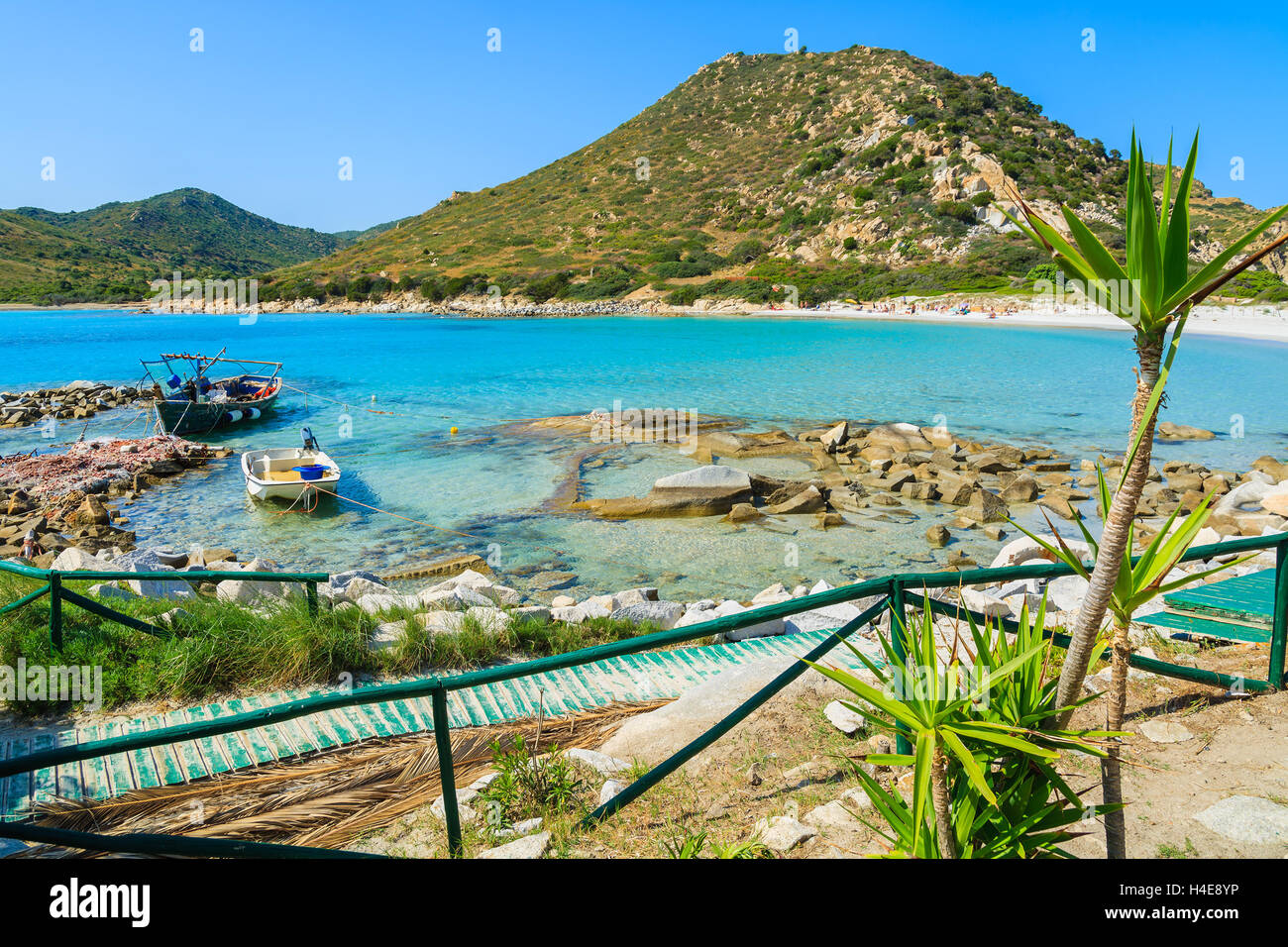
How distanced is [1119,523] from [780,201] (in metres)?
96.5

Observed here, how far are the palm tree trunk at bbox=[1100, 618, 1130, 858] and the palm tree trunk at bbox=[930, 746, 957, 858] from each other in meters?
0.49

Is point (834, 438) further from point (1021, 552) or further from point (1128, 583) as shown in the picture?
point (1128, 583)

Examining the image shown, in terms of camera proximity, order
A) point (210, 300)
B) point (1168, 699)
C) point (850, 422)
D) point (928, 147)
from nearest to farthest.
Answer: point (1168, 699), point (850, 422), point (928, 147), point (210, 300)

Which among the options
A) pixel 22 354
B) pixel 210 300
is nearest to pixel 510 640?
pixel 22 354

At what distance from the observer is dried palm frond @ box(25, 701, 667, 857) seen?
3713 millimetres

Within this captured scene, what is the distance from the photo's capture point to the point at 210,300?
11019 centimetres

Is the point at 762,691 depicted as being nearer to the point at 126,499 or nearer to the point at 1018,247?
the point at 126,499

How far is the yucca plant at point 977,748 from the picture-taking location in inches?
85.8

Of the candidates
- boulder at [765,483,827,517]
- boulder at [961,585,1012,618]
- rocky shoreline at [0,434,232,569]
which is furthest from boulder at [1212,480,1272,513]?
rocky shoreline at [0,434,232,569]

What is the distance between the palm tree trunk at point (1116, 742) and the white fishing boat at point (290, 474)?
1485cm

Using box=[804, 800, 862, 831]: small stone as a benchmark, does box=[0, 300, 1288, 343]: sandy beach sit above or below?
above

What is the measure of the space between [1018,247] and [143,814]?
240 ft

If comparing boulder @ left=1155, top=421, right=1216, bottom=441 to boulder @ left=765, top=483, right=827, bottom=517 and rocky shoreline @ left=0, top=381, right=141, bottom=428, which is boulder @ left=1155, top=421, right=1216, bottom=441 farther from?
rocky shoreline @ left=0, top=381, right=141, bottom=428

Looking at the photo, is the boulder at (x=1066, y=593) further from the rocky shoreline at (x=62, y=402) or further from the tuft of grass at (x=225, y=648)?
the rocky shoreline at (x=62, y=402)
